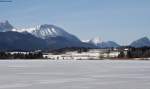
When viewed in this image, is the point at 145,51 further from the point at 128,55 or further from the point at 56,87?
the point at 56,87

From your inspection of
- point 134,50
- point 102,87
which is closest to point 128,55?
point 134,50

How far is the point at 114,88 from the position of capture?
15.0 metres

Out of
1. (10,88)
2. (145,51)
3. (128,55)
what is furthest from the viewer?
(145,51)

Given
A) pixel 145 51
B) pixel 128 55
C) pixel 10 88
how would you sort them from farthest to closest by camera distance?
pixel 145 51, pixel 128 55, pixel 10 88

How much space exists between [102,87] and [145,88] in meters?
1.80

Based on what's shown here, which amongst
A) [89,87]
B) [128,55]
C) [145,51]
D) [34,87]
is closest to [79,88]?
[89,87]

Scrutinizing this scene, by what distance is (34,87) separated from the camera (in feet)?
50.3

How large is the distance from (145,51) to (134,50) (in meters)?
3.78

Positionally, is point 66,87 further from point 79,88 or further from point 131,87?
point 131,87

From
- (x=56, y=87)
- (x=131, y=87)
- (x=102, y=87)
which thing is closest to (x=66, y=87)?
(x=56, y=87)

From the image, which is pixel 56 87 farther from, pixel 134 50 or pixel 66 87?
pixel 134 50

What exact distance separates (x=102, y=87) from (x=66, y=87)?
1514 millimetres

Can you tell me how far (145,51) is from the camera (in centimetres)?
12712

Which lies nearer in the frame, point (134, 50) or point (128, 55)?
point (128, 55)
